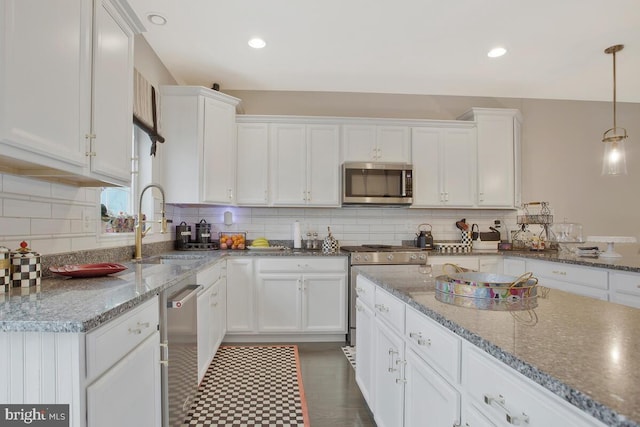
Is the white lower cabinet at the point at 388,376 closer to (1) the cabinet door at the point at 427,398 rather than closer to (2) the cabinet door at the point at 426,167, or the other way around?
(1) the cabinet door at the point at 427,398

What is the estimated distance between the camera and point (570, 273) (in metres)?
2.86

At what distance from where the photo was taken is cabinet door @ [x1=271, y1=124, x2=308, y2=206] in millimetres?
3623

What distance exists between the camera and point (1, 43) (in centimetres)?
104

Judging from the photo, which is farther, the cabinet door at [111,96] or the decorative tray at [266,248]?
the decorative tray at [266,248]

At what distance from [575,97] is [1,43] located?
5170 mm

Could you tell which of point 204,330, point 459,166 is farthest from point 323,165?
point 204,330

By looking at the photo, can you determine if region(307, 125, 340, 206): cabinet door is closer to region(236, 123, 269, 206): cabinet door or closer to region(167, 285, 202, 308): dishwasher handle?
region(236, 123, 269, 206): cabinet door

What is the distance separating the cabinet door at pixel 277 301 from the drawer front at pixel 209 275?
493mm

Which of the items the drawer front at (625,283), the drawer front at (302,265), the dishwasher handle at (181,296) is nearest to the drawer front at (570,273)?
the drawer front at (625,283)

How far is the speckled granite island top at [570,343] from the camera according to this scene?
56 cm

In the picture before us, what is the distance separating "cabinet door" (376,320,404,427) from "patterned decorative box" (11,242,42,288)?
156 centimetres

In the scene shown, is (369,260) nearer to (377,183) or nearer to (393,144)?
(377,183)

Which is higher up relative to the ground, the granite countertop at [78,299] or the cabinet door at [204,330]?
the granite countertop at [78,299]

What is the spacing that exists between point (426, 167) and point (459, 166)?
379 mm
